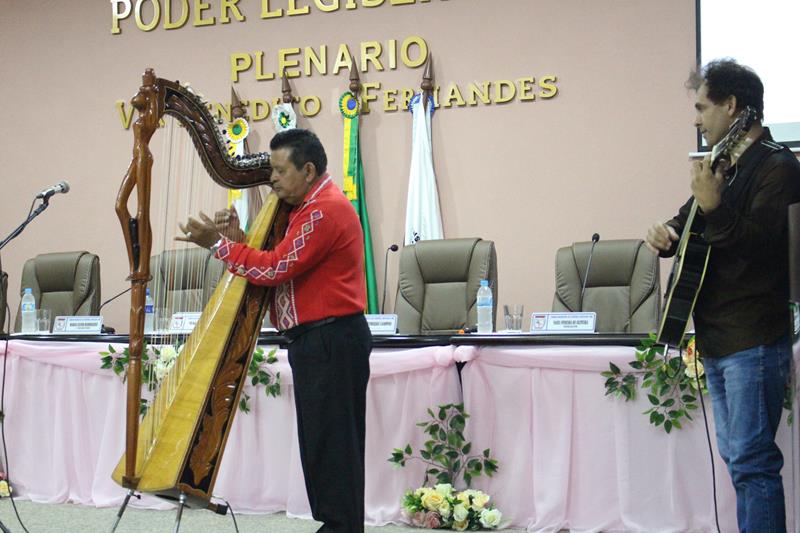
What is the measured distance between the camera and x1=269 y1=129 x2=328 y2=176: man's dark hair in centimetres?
257

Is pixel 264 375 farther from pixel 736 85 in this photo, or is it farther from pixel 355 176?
pixel 355 176

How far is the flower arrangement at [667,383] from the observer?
9.59ft

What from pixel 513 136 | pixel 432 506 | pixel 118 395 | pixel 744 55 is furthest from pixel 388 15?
pixel 432 506

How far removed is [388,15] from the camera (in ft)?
18.9

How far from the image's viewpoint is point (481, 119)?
221 inches

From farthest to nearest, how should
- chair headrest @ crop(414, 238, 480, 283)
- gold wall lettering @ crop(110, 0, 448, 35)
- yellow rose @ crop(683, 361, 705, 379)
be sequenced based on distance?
1. gold wall lettering @ crop(110, 0, 448, 35)
2. chair headrest @ crop(414, 238, 480, 283)
3. yellow rose @ crop(683, 361, 705, 379)

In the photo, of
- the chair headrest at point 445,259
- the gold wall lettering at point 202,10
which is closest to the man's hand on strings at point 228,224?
the chair headrest at point 445,259

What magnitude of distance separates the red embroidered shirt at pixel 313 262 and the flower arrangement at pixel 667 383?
3.31ft

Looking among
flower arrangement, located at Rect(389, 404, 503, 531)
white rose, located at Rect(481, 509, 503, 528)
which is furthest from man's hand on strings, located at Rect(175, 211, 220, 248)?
white rose, located at Rect(481, 509, 503, 528)

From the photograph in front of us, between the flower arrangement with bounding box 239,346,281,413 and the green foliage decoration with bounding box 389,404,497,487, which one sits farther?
the flower arrangement with bounding box 239,346,281,413

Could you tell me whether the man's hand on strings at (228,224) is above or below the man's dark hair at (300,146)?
below

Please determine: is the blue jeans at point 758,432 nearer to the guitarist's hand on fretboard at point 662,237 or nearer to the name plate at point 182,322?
the guitarist's hand on fretboard at point 662,237

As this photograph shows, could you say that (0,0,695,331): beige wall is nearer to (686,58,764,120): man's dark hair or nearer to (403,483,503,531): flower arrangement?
(403,483,503,531): flower arrangement

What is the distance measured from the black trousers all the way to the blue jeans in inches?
38.7
